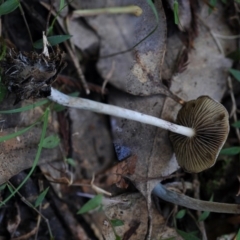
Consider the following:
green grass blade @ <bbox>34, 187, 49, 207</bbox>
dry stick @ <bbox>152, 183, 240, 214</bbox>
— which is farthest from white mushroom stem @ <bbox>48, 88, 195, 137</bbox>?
green grass blade @ <bbox>34, 187, 49, 207</bbox>

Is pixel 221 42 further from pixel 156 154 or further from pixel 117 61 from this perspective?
pixel 156 154

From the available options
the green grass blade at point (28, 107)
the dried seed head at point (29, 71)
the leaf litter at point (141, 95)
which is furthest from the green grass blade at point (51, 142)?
the dried seed head at point (29, 71)

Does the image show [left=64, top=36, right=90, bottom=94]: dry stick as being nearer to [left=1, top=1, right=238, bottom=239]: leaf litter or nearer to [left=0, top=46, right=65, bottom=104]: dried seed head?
[left=1, top=1, right=238, bottom=239]: leaf litter

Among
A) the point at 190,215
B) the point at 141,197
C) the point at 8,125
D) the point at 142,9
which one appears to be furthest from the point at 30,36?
the point at 190,215

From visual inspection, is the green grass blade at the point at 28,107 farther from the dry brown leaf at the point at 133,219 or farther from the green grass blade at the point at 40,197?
the dry brown leaf at the point at 133,219

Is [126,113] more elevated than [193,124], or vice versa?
[126,113]

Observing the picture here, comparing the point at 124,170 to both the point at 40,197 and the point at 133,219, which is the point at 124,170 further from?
the point at 40,197

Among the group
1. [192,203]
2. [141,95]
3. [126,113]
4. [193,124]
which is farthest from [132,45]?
[192,203]
